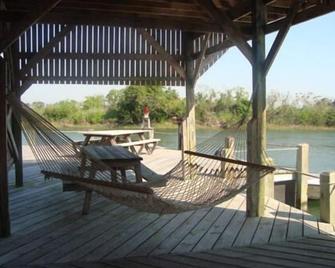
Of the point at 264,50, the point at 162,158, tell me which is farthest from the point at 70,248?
the point at 162,158

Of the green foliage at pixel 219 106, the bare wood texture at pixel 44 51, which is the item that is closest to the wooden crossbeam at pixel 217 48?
the bare wood texture at pixel 44 51

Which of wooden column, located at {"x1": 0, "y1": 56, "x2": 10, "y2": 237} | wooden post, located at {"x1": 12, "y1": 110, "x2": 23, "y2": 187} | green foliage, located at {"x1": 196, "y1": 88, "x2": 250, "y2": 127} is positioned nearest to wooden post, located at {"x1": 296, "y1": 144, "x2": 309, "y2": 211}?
wooden post, located at {"x1": 12, "y1": 110, "x2": 23, "y2": 187}

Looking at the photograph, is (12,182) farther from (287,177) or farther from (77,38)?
(287,177)

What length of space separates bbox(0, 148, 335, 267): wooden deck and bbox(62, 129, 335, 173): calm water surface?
5.34 m

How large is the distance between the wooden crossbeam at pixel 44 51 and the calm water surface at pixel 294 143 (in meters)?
5.05

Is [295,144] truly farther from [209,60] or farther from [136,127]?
[209,60]

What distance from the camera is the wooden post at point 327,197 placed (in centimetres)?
433

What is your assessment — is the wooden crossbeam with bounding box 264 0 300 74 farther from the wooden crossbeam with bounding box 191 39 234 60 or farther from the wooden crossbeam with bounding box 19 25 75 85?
the wooden crossbeam with bounding box 19 25 75 85

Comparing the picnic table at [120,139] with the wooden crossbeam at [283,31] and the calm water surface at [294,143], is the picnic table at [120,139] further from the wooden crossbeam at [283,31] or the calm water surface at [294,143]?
the wooden crossbeam at [283,31]

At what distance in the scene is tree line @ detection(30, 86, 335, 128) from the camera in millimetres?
21156

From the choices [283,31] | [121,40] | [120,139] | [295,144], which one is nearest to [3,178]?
[283,31]

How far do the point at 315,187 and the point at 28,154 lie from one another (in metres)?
5.78

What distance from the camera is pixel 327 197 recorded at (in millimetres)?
4492

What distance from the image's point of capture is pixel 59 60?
21.1 feet
